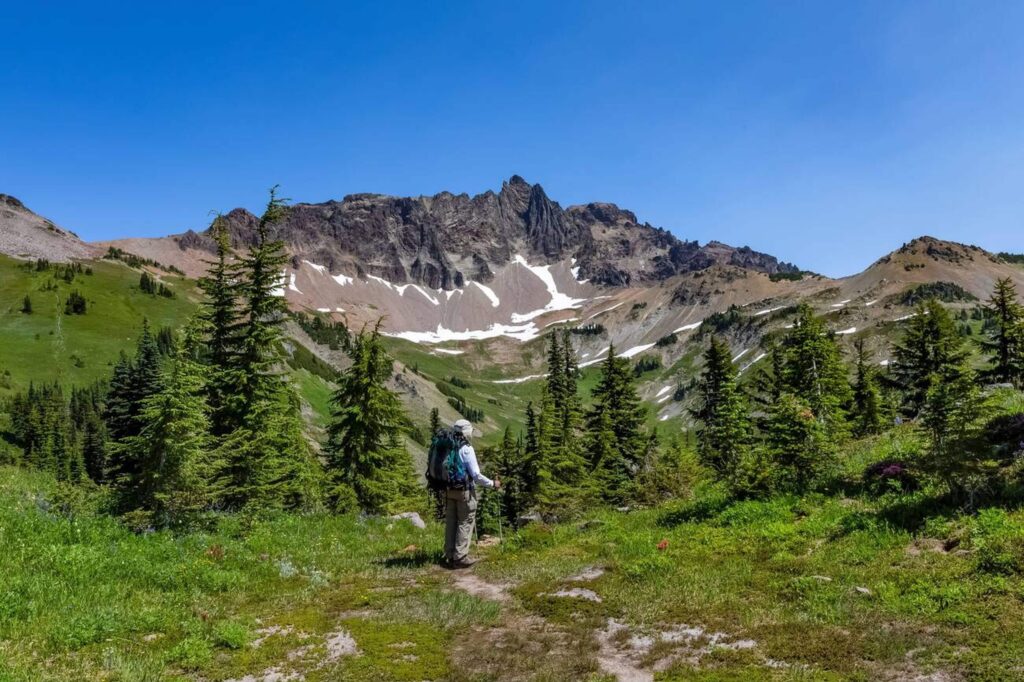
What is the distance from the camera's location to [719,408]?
31.4m

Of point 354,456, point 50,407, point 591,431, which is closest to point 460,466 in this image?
point 354,456

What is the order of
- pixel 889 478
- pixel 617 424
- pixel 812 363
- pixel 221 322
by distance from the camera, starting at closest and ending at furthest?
pixel 889 478
pixel 221 322
pixel 812 363
pixel 617 424

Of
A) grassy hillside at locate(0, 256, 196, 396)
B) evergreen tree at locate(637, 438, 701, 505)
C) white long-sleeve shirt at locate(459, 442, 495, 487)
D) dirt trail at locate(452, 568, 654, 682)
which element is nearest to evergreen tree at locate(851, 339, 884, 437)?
evergreen tree at locate(637, 438, 701, 505)

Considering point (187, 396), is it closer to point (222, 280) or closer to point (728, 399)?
point (222, 280)

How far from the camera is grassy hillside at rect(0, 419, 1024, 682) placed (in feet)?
26.1

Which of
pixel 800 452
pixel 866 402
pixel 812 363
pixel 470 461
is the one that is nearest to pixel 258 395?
pixel 470 461

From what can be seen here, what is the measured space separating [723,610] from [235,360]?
905 inches

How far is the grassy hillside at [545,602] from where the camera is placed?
26.1 feet

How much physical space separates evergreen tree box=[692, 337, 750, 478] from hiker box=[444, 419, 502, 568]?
1515cm

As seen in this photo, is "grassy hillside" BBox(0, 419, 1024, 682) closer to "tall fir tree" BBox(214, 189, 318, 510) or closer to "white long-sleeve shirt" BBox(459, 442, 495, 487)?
"white long-sleeve shirt" BBox(459, 442, 495, 487)

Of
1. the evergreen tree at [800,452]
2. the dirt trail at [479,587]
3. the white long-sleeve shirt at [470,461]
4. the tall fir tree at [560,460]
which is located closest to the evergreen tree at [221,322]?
the white long-sleeve shirt at [470,461]

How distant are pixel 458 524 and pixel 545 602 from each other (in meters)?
3.94

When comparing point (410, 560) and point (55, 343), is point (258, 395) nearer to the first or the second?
point (410, 560)

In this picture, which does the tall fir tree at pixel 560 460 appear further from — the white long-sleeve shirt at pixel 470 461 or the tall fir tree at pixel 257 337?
the white long-sleeve shirt at pixel 470 461
